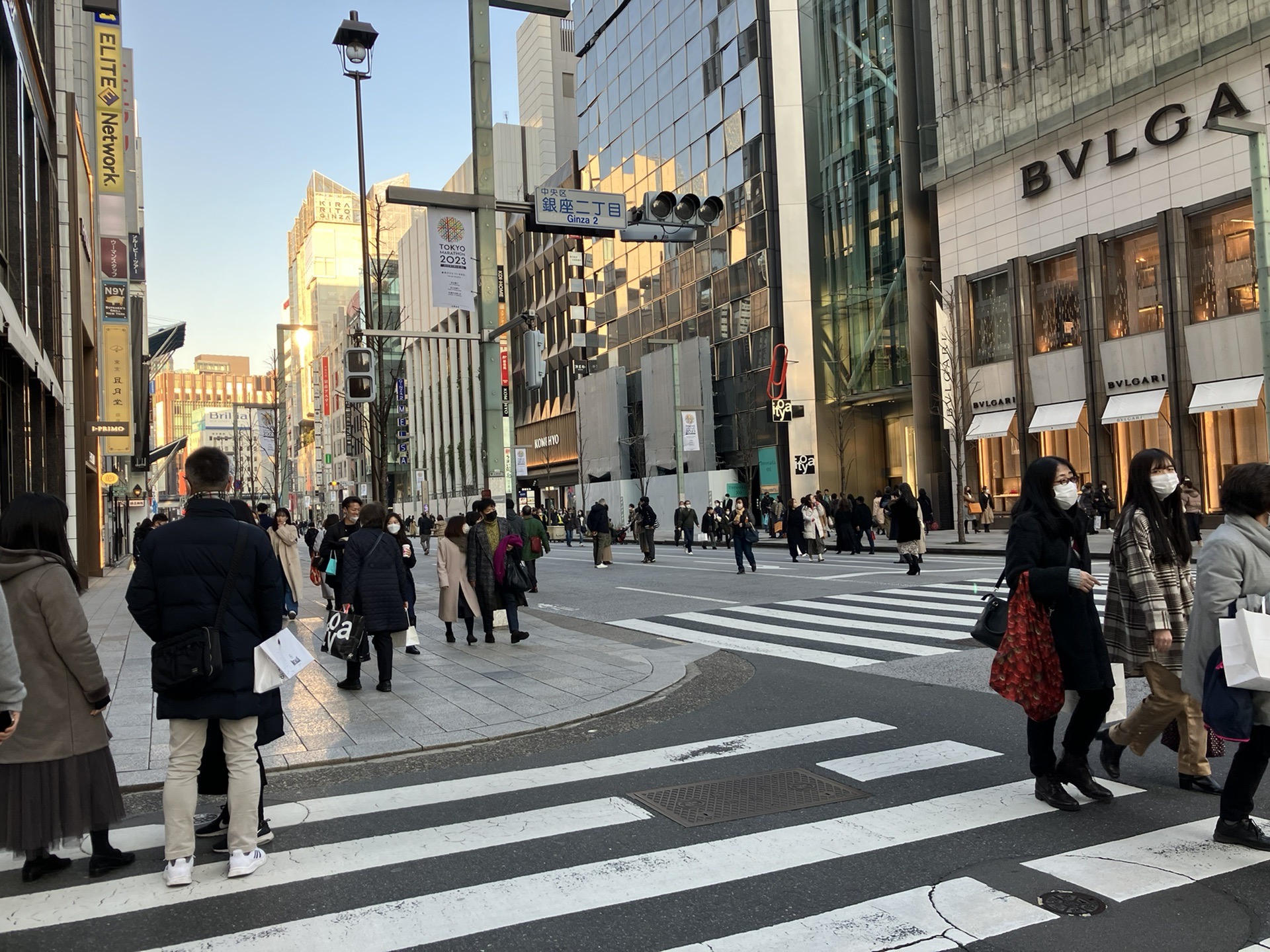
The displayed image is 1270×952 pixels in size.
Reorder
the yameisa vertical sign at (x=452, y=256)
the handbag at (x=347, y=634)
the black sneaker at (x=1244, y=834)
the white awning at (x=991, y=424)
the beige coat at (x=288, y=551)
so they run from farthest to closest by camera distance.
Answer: the white awning at (x=991, y=424), the beige coat at (x=288, y=551), the yameisa vertical sign at (x=452, y=256), the handbag at (x=347, y=634), the black sneaker at (x=1244, y=834)

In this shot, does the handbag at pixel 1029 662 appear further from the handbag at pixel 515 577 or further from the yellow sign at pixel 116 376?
the yellow sign at pixel 116 376

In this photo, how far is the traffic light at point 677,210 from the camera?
37.7ft

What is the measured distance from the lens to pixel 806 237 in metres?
46.6

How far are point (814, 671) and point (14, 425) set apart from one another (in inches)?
542

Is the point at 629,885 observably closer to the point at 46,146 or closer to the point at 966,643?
the point at 966,643

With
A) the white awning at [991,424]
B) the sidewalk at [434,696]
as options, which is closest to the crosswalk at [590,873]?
the sidewalk at [434,696]

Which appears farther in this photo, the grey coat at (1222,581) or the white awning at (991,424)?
the white awning at (991,424)

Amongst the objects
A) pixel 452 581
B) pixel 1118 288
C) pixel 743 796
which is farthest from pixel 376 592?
pixel 1118 288

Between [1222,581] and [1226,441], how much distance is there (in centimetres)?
2778

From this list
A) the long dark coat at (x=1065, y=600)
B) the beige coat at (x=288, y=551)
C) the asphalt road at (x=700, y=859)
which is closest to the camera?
the asphalt road at (x=700, y=859)

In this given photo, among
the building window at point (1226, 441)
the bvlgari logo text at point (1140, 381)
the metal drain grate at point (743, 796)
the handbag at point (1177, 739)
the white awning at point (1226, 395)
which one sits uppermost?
the bvlgari logo text at point (1140, 381)

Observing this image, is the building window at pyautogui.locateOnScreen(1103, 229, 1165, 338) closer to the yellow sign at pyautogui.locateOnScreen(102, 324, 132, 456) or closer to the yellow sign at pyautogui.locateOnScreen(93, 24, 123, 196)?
the yellow sign at pyautogui.locateOnScreen(93, 24, 123, 196)

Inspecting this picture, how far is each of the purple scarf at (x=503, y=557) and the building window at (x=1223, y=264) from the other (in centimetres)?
2367

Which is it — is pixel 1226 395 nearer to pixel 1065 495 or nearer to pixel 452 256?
pixel 452 256
